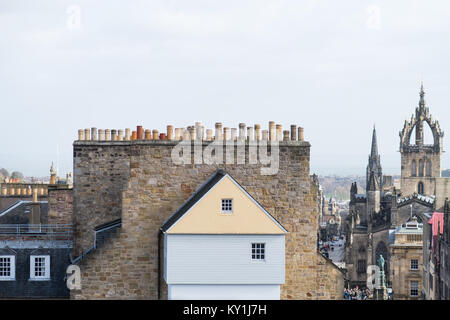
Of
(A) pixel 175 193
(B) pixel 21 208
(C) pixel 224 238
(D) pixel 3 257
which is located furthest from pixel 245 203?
(B) pixel 21 208

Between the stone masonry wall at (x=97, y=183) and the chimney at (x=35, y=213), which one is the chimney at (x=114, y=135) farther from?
the chimney at (x=35, y=213)

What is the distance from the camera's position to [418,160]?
13800 centimetres

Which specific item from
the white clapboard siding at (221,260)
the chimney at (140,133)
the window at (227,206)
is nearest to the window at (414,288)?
the white clapboard siding at (221,260)

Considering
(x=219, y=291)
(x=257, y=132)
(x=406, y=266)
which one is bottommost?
(x=406, y=266)

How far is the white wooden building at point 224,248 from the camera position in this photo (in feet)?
76.0

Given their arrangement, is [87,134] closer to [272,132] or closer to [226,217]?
[272,132]

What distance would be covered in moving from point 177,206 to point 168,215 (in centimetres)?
43

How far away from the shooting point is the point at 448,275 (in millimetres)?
42875

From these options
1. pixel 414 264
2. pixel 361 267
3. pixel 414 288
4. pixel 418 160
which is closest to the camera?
pixel 414 288

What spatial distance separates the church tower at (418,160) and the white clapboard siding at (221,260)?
117280 mm

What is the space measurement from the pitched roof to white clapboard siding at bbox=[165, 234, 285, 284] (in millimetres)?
651

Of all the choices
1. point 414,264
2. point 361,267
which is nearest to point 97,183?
point 414,264

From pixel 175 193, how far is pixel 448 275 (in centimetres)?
2361
